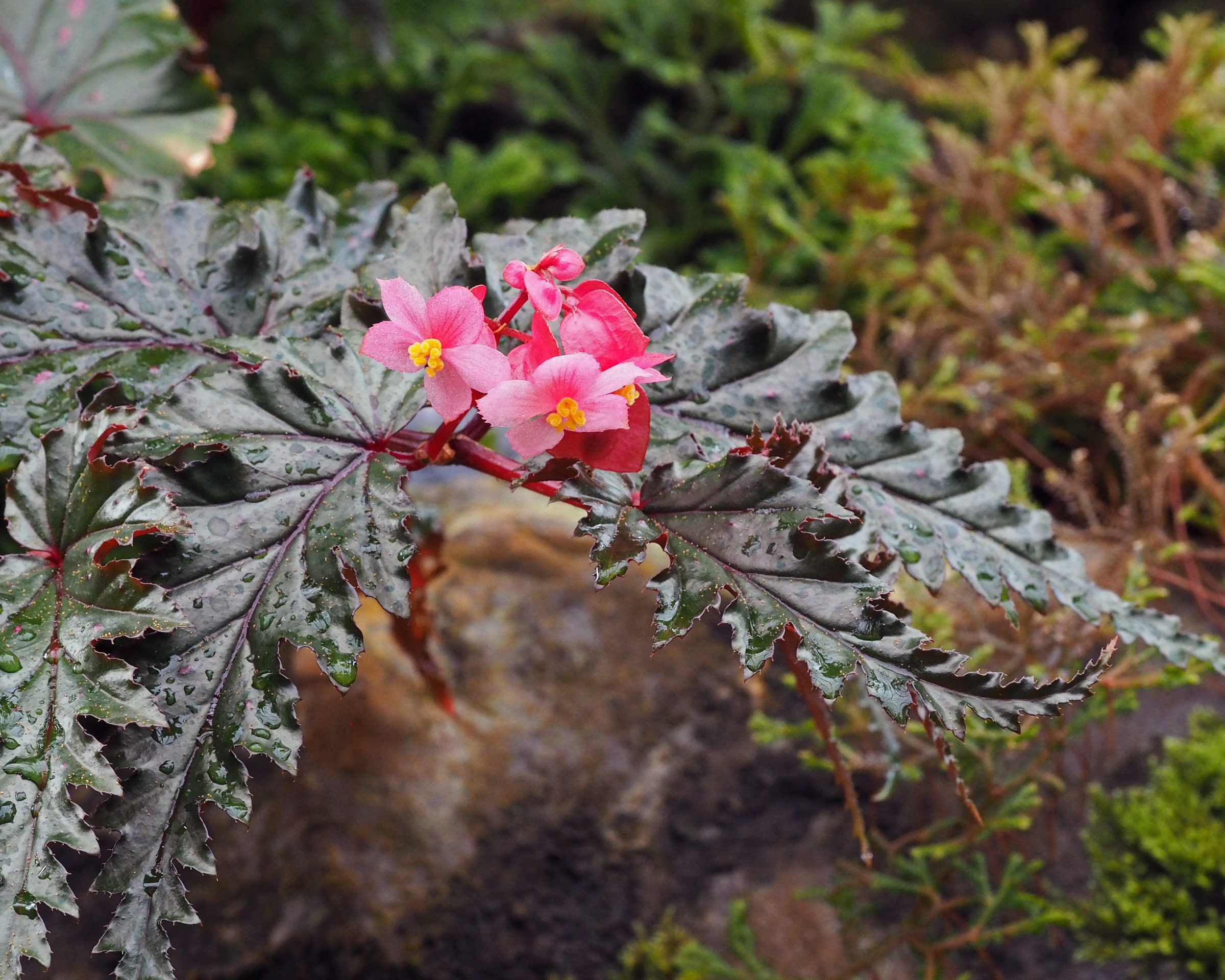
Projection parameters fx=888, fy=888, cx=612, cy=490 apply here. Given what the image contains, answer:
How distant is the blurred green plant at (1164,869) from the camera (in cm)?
142

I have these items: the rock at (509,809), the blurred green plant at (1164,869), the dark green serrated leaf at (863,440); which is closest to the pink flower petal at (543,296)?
the dark green serrated leaf at (863,440)

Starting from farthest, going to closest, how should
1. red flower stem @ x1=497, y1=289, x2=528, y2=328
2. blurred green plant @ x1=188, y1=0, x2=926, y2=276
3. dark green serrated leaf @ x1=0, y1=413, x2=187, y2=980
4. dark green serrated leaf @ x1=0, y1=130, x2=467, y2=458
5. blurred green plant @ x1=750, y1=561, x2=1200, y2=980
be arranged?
blurred green plant @ x1=188, y1=0, x2=926, y2=276 < blurred green plant @ x1=750, y1=561, x2=1200, y2=980 < dark green serrated leaf @ x1=0, y1=130, x2=467, y2=458 < red flower stem @ x1=497, y1=289, x2=528, y2=328 < dark green serrated leaf @ x1=0, y1=413, x2=187, y2=980

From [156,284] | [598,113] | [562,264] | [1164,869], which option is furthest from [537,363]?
[598,113]

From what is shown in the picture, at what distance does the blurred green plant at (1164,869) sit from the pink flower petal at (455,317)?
1269 millimetres

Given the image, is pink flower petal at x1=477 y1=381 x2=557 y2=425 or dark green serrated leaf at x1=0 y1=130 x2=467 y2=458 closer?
pink flower petal at x1=477 y1=381 x2=557 y2=425

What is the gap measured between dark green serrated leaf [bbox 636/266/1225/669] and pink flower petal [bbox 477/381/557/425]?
9.5 inches

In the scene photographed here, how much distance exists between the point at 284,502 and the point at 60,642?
0.23 m

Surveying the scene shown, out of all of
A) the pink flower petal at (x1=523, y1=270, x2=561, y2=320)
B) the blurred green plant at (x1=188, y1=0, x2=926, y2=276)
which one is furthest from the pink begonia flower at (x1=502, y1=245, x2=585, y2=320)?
the blurred green plant at (x1=188, y1=0, x2=926, y2=276)

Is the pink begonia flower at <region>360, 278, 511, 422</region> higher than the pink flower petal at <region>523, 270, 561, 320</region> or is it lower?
lower

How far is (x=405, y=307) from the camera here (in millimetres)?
820

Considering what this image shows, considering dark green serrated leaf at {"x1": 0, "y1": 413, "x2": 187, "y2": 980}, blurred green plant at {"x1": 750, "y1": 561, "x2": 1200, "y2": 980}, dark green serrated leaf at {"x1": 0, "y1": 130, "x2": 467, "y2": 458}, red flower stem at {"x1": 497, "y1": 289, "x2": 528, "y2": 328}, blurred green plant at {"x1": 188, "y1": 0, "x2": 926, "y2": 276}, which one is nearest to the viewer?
dark green serrated leaf at {"x1": 0, "y1": 413, "x2": 187, "y2": 980}

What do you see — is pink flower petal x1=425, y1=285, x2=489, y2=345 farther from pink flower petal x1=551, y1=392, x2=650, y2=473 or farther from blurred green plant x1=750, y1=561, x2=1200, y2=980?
blurred green plant x1=750, y1=561, x2=1200, y2=980

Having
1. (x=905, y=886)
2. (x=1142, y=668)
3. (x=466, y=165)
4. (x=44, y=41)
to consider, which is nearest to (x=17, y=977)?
(x=905, y=886)

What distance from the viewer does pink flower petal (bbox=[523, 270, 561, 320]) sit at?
80 cm
